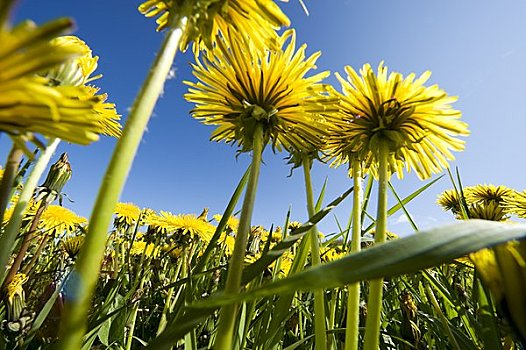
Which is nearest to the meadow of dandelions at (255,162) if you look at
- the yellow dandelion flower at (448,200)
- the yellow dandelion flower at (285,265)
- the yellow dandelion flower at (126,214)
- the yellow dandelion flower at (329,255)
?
the yellow dandelion flower at (329,255)

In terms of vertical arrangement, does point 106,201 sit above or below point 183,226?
below

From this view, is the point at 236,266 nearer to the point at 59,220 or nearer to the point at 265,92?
the point at 265,92

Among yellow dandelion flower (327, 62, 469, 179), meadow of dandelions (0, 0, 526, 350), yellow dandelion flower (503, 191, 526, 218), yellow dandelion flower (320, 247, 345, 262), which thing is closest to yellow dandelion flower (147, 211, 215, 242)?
meadow of dandelions (0, 0, 526, 350)

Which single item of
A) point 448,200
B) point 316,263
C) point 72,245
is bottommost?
point 316,263

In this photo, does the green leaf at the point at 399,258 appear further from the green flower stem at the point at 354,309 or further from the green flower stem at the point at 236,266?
the green flower stem at the point at 354,309

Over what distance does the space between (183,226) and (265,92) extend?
5.78 feet

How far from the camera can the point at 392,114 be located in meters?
1.02

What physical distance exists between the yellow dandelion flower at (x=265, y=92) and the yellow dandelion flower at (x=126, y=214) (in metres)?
2.32

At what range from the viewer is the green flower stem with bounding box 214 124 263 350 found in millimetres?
563

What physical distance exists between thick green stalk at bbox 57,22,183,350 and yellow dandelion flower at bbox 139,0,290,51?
78 millimetres

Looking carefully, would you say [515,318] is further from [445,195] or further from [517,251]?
[445,195]

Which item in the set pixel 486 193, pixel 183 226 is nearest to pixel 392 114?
pixel 183 226

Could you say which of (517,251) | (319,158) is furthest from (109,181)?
(319,158)

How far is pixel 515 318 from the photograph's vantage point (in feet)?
1.46
